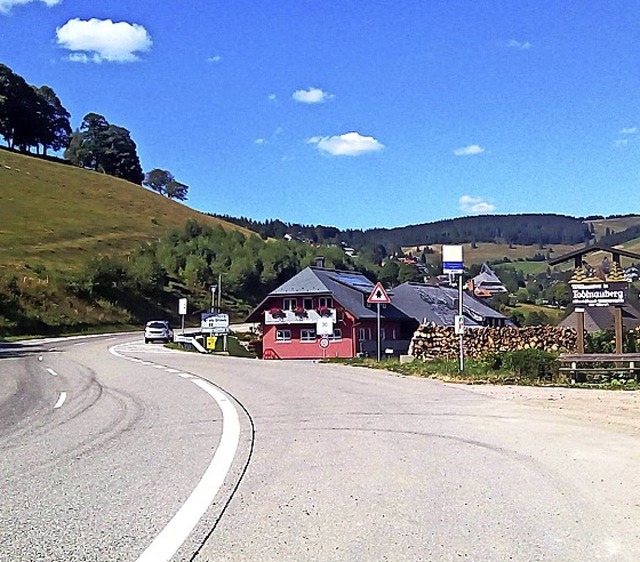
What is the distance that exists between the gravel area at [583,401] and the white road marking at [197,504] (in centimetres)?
565

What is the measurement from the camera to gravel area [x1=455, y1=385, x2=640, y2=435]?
13.4 m

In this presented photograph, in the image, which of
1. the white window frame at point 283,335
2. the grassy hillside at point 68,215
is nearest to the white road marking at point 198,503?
the white window frame at point 283,335

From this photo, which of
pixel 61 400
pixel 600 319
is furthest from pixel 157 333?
pixel 61 400

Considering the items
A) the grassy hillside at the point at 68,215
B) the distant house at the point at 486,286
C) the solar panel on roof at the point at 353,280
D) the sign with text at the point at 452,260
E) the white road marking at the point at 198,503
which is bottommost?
the white road marking at the point at 198,503

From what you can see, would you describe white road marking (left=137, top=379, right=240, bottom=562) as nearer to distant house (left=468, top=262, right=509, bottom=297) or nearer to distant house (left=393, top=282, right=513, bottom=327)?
distant house (left=393, top=282, right=513, bottom=327)

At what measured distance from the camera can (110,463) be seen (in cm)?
970

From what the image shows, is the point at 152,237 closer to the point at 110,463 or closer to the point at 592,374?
the point at 592,374

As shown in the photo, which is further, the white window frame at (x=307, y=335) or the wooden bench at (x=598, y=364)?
the white window frame at (x=307, y=335)

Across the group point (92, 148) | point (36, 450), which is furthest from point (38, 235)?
point (36, 450)

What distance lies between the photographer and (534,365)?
21.6 meters

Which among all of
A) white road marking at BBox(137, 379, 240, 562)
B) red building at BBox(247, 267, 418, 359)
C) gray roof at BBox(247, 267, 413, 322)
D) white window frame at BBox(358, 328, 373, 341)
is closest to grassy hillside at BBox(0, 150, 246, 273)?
red building at BBox(247, 267, 418, 359)

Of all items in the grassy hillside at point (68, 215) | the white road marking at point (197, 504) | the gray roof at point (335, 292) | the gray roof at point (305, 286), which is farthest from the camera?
the grassy hillside at point (68, 215)

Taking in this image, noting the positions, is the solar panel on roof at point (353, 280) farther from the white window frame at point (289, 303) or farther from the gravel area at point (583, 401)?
the gravel area at point (583, 401)

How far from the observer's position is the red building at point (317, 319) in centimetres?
6150
